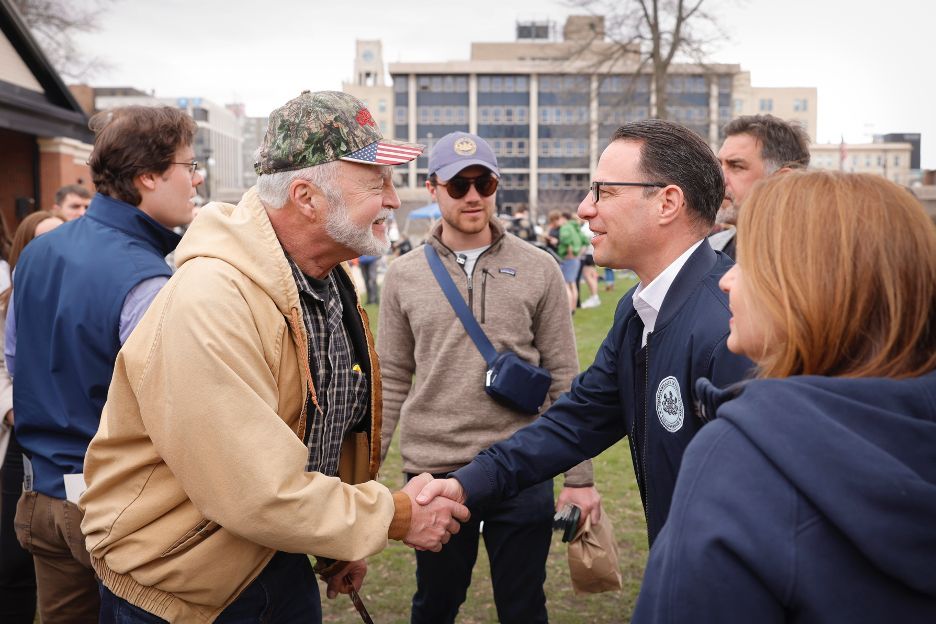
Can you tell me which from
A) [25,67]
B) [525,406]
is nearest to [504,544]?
[525,406]

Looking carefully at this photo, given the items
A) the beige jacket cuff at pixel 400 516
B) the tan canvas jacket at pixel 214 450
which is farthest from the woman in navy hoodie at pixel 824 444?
the beige jacket cuff at pixel 400 516

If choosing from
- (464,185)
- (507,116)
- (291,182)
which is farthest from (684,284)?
(507,116)

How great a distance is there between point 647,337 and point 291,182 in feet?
3.92

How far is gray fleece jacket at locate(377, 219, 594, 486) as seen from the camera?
12.5 ft

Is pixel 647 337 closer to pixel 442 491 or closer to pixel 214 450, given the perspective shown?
pixel 442 491

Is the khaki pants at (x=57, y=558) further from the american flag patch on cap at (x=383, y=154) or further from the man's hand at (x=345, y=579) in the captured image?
the american flag patch on cap at (x=383, y=154)

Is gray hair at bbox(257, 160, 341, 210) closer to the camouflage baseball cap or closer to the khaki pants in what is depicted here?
the camouflage baseball cap

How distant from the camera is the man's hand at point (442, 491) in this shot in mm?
2904

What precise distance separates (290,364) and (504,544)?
173 cm

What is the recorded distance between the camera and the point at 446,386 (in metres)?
3.86

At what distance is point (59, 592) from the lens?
10.6ft

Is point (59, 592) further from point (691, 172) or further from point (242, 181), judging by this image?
point (242, 181)

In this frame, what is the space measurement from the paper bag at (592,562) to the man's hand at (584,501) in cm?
3

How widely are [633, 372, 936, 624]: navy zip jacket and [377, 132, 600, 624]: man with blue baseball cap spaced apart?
2.36m
